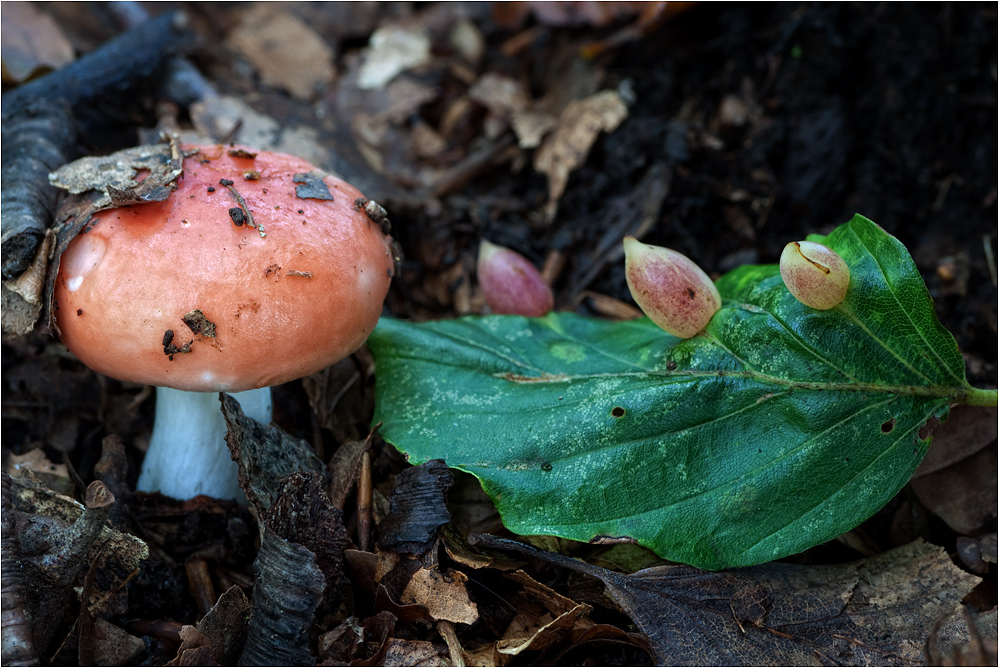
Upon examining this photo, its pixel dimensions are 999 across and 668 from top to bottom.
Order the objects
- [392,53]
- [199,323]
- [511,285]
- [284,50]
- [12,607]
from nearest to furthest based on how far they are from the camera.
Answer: [12,607] → [199,323] → [511,285] → [284,50] → [392,53]

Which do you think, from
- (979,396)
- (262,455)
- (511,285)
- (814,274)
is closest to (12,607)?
(262,455)

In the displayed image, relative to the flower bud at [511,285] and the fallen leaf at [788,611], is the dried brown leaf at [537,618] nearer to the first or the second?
the fallen leaf at [788,611]

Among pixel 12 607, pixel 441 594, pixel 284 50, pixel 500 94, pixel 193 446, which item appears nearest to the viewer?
pixel 12 607

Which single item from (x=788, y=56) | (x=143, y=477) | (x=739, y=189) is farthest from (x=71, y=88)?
(x=788, y=56)

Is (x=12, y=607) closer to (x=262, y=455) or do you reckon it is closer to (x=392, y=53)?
(x=262, y=455)

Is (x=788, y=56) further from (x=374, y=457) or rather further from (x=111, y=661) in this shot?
(x=111, y=661)

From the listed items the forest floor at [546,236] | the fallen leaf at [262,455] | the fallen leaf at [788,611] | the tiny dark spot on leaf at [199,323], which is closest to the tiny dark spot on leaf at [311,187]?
the tiny dark spot on leaf at [199,323]
